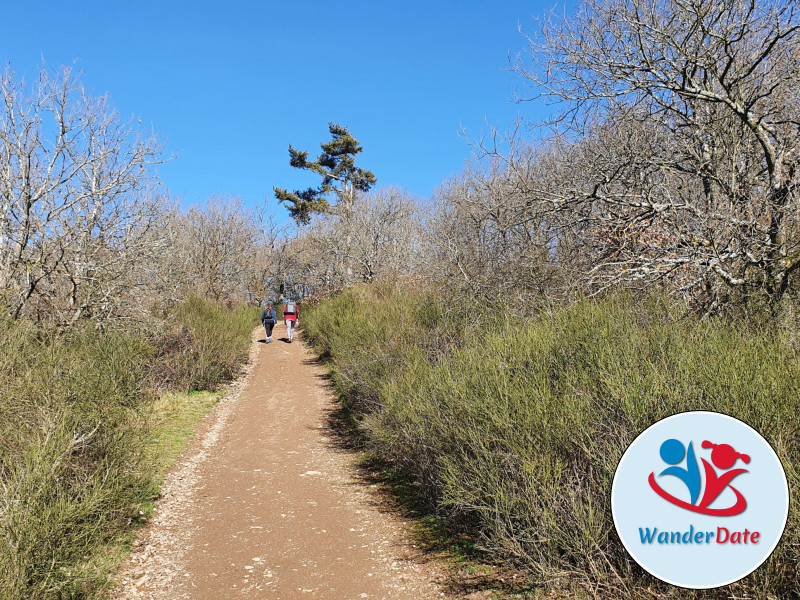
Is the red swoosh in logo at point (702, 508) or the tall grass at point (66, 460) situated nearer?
the red swoosh in logo at point (702, 508)

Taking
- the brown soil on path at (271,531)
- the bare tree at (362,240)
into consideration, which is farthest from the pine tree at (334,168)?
the brown soil on path at (271,531)

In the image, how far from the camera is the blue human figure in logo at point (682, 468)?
283cm

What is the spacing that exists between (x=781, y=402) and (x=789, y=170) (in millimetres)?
4474

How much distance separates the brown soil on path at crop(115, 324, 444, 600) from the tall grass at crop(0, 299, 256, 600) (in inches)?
19.4

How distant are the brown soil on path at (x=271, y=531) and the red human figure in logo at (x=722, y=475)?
8.47 ft

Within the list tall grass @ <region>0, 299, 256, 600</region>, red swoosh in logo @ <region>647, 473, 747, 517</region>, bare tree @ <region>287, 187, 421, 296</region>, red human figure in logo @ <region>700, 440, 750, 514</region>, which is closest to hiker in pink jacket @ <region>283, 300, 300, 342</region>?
bare tree @ <region>287, 187, 421, 296</region>

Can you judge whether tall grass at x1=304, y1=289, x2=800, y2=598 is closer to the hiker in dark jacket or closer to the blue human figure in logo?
the blue human figure in logo

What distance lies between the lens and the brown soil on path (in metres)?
4.83

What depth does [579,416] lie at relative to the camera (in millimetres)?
4047

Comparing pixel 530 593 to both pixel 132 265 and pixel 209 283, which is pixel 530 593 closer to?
pixel 132 265

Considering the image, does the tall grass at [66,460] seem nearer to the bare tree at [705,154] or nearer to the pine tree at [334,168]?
the bare tree at [705,154]

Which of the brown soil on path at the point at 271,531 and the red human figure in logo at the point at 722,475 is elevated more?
the red human figure in logo at the point at 722,475

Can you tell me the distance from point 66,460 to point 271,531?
7.25ft

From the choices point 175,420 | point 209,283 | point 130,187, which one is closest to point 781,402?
point 175,420
